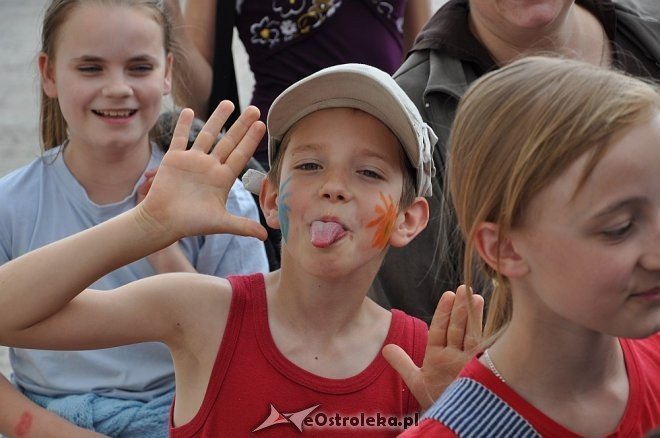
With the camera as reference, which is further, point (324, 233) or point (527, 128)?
point (324, 233)

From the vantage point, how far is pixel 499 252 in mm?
1896

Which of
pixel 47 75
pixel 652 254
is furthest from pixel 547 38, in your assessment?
pixel 652 254

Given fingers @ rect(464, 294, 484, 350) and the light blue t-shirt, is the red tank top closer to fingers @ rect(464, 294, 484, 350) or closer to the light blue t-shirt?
fingers @ rect(464, 294, 484, 350)

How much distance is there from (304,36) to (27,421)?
158cm

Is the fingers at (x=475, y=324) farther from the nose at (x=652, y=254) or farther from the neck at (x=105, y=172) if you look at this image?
the neck at (x=105, y=172)

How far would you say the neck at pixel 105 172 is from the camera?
3238mm

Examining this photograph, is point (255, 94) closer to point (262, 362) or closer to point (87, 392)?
point (87, 392)

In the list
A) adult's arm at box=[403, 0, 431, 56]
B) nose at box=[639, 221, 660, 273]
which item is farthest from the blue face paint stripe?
adult's arm at box=[403, 0, 431, 56]

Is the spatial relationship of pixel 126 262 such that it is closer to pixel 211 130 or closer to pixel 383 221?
pixel 211 130

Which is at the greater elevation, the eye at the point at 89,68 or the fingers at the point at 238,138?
the fingers at the point at 238,138

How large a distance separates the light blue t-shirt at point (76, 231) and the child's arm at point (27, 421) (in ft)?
0.37

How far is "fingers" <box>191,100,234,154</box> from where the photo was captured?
2388 mm

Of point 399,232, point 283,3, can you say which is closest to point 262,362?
point 399,232

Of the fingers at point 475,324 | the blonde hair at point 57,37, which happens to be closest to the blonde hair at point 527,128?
the fingers at point 475,324
